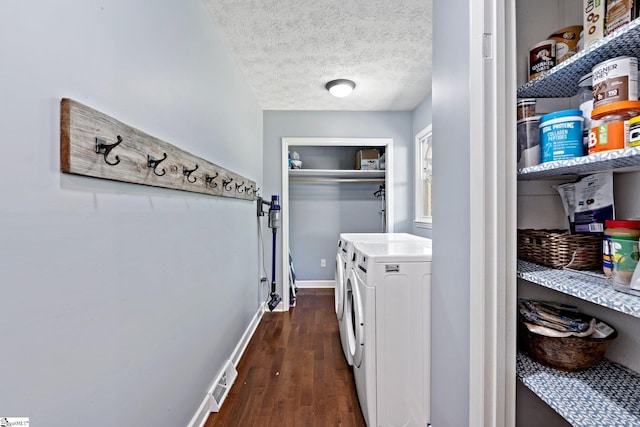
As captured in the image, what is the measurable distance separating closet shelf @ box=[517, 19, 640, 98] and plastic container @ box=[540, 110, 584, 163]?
13 cm

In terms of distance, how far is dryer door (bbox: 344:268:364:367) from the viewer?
59.9 inches

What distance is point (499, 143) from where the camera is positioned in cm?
87

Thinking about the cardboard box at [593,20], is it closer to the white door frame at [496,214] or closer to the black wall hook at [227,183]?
the white door frame at [496,214]

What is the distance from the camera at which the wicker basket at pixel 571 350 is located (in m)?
0.85

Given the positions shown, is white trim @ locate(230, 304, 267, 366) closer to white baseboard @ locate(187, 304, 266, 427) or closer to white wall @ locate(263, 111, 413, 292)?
white baseboard @ locate(187, 304, 266, 427)

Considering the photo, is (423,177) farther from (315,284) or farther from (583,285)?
(583,285)

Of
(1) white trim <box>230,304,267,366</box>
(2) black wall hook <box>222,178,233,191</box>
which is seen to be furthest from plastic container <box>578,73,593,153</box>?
(1) white trim <box>230,304,267,366</box>

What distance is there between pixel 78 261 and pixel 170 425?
946mm

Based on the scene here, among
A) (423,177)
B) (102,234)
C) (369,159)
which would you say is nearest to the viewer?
(102,234)

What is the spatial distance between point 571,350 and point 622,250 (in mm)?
379

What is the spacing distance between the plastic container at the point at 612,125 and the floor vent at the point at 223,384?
6.88 ft

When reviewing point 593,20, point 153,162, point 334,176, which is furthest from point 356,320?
point 334,176

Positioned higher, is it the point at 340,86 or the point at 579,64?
the point at 340,86

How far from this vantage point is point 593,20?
2.62ft
